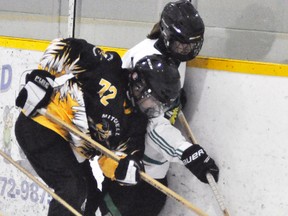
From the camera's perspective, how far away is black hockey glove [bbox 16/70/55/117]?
2557 millimetres

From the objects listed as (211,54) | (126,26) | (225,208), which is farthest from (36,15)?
(225,208)

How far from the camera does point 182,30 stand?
2.59m

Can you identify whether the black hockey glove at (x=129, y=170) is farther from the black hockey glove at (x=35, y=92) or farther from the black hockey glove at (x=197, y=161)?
the black hockey glove at (x=35, y=92)

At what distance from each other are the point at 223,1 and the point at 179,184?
2.71 feet

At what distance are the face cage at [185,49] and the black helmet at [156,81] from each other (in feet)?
0.52

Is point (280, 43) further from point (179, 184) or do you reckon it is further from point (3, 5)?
point (3, 5)

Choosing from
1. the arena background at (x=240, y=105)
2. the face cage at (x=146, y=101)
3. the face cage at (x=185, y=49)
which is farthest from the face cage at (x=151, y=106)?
the arena background at (x=240, y=105)

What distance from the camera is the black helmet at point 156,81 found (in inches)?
95.9

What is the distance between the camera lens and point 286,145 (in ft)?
8.56

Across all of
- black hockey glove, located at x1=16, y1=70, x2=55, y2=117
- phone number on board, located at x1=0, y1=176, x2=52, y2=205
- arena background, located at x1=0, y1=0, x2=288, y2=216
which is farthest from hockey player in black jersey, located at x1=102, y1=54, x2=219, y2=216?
phone number on board, located at x1=0, y1=176, x2=52, y2=205

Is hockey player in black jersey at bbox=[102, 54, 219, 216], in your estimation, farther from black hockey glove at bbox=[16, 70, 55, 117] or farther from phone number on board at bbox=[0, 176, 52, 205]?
phone number on board at bbox=[0, 176, 52, 205]

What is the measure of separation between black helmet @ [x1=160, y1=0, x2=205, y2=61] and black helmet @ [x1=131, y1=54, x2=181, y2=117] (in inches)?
6.2

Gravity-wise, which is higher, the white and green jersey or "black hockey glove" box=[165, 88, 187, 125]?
"black hockey glove" box=[165, 88, 187, 125]

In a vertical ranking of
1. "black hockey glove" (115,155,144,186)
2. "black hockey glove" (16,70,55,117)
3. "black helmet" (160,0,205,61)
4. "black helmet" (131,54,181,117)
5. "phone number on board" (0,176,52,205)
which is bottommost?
"phone number on board" (0,176,52,205)
